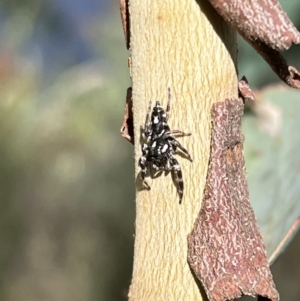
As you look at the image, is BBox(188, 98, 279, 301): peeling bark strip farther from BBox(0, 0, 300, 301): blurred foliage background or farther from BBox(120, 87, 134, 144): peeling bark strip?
BBox(0, 0, 300, 301): blurred foliage background

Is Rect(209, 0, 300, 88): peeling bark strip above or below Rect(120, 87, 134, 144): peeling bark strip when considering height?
above

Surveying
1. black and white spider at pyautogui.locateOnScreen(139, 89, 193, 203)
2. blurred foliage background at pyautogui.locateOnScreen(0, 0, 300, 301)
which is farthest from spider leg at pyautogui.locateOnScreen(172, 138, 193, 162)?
blurred foliage background at pyautogui.locateOnScreen(0, 0, 300, 301)

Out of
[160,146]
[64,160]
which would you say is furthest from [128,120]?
[64,160]

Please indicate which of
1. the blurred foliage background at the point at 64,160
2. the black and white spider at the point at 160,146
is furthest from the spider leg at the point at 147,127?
the blurred foliage background at the point at 64,160

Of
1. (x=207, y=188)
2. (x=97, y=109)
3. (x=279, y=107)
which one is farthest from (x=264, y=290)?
(x=97, y=109)

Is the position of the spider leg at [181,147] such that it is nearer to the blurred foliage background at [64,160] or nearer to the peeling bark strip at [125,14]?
the peeling bark strip at [125,14]

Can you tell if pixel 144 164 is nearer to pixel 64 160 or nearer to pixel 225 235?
pixel 225 235
